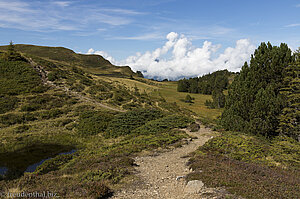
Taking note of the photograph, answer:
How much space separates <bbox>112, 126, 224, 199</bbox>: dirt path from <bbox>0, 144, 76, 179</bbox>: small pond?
1006 centimetres

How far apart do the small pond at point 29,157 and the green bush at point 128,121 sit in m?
6.14

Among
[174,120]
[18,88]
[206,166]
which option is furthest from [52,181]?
[18,88]

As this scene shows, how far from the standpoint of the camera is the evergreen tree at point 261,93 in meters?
19.4

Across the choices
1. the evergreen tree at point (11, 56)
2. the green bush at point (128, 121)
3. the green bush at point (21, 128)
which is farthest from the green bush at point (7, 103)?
the evergreen tree at point (11, 56)

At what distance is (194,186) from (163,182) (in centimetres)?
Answer: 211

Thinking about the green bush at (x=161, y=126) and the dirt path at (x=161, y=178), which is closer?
the dirt path at (x=161, y=178)

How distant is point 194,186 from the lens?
8.56 meters

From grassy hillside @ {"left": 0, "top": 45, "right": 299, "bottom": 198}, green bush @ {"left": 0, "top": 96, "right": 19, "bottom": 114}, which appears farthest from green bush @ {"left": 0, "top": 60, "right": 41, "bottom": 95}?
green bush @ {"left": 0, "top": 96, "right": 19, "bottom": 114}

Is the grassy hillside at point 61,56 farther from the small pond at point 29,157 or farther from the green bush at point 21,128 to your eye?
the small pond at point 29,157

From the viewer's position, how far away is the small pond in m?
15.5

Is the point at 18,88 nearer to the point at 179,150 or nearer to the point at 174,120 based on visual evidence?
the point at 174,120

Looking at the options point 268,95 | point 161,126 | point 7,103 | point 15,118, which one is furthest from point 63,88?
point 268,95

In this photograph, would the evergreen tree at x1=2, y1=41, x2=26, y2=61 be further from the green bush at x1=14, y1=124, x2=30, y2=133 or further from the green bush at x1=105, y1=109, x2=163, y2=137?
the green bush at x1=105, y1=109, x2=163, y2=137

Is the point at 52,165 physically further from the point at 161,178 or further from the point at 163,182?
the point at 163,182
